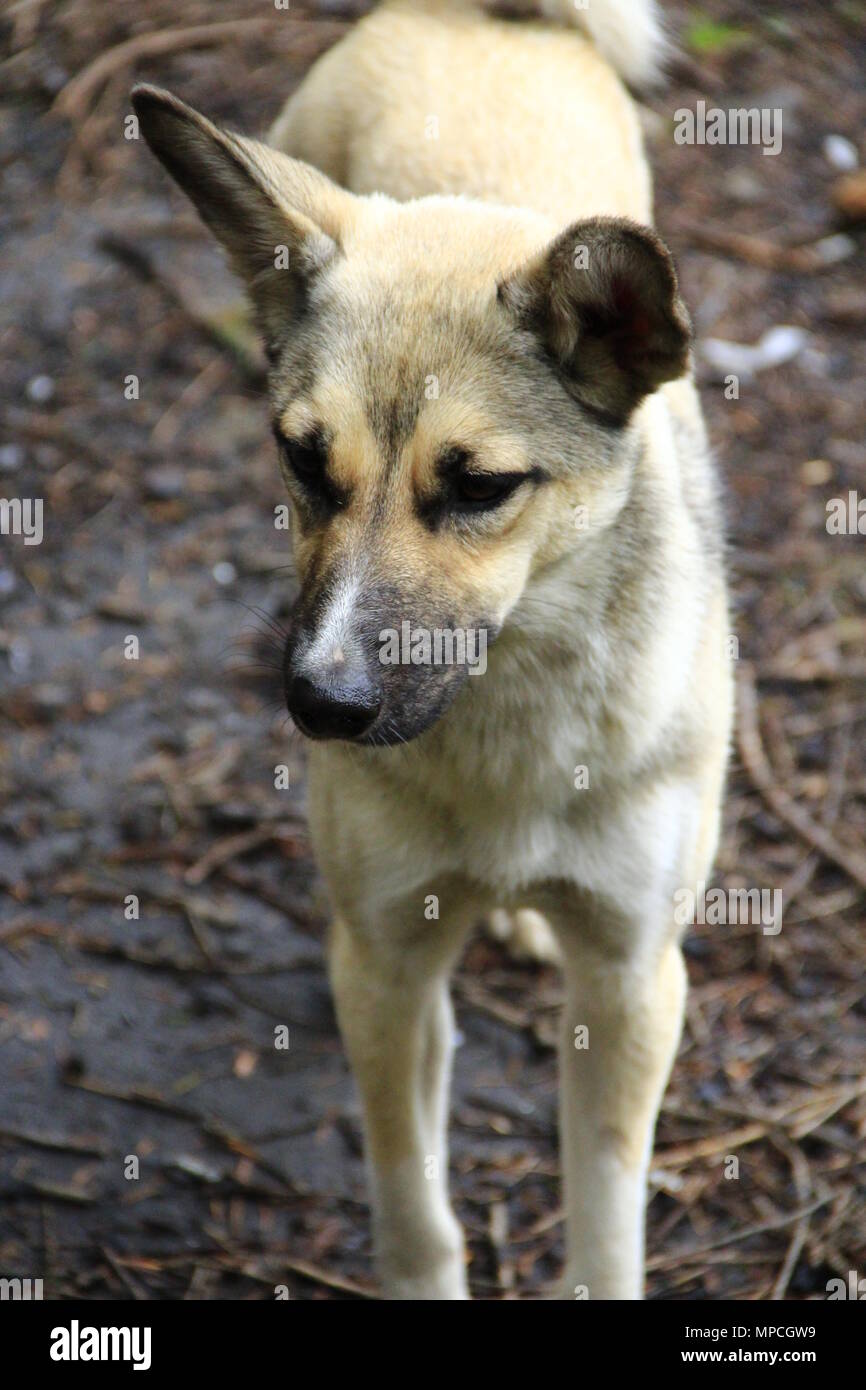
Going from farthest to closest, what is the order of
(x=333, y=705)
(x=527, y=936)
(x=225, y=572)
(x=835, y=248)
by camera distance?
(x=835, y=248) < (x=225, y=572) < (x=527, y=936) < (x=333, y=705)

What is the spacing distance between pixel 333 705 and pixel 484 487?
56cm

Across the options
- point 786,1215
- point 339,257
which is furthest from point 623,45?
point 786,1215

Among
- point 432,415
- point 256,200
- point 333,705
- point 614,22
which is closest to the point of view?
point 333,705

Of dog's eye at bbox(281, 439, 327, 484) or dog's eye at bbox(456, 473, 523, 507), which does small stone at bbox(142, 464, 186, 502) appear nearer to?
dog's eye at bbox(281, 439, 327, 484)

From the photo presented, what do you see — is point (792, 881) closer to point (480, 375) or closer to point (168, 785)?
point (168, 785)

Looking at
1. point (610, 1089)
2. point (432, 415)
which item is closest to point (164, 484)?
point (610, 1089)

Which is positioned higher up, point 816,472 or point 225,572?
point 816,472

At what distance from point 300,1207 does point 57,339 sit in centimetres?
425

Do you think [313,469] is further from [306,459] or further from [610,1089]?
[610,1089]

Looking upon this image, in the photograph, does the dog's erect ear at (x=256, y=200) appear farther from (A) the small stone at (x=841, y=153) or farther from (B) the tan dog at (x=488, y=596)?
(A) the small stone at (x=841, y=153)

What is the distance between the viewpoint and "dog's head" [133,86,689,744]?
300cm

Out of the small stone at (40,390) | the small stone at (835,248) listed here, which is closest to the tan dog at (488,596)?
the small stone at (40,390)

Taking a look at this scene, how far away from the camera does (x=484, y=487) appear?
3119mm

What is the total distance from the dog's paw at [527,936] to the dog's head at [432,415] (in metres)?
2.03
